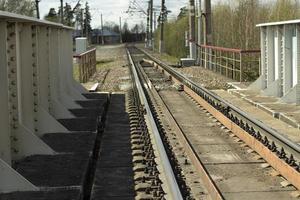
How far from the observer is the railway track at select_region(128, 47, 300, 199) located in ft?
21.4

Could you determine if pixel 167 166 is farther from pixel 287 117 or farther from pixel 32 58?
pixel 287 117

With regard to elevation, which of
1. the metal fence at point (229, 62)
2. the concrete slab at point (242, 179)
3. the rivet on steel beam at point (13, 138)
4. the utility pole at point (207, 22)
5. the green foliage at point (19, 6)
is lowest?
the concrete slab at point (242, 179)

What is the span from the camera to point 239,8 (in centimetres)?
3434

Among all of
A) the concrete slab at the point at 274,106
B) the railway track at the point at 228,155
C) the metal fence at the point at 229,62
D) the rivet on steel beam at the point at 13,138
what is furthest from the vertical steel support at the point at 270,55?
the rivet on steel beam at the point at 13,138

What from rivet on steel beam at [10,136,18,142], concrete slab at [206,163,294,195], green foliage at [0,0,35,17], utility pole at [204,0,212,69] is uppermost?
green foliage at [0,0,35,17]

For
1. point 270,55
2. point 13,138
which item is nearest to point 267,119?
point 270,55

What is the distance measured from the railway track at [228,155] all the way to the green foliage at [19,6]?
33.0 meters

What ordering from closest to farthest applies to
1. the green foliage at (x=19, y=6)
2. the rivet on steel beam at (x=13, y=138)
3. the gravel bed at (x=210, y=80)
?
the rivet on steel beam at (x=13, y=138) → the gravel bed at (x=210, y=80) → the green foliage at (x=19, y=6)

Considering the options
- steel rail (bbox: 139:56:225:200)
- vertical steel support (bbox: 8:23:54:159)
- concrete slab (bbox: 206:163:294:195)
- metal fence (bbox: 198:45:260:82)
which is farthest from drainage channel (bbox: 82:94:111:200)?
metal fence (bbox: 198:45:260:82)

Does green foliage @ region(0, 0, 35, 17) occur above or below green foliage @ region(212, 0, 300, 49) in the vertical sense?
above

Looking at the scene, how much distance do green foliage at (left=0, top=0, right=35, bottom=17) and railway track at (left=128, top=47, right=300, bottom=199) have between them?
33.0 metres

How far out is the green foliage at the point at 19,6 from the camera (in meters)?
43.6

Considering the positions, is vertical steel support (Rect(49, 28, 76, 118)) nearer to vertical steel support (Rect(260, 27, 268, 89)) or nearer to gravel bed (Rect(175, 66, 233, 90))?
vertical steel support (Rect(260, 27, 268, 89))

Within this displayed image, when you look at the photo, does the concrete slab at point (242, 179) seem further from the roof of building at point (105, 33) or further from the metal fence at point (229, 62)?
the roof of building at point (105, 33)
